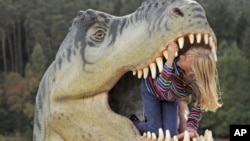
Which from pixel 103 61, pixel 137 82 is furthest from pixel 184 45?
pixel 137 82

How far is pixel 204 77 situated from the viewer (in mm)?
3725

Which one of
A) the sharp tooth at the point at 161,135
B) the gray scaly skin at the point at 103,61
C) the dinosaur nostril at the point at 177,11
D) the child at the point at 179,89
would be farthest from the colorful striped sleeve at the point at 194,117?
the dinosaur nostril at the point at 177,11

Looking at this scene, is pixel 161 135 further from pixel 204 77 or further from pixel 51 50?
pixel 51 50

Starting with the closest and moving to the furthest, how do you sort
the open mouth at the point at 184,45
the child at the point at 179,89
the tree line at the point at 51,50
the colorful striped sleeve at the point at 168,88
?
the open mouth at the point at 184,45 → the child at the point at 179,89 → the colorful striped sleeve at the point at 168,88 → the tree line at the point at 51,50

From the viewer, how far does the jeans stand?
399 centimetres

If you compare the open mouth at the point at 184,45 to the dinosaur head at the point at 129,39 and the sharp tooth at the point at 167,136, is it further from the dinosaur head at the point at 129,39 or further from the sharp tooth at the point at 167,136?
the sharp tooth at the point at 167,136

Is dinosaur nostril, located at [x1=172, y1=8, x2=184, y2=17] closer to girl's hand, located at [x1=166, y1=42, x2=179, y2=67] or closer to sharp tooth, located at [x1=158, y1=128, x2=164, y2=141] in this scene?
girl's hand, located at [x1=166, y1=42, x2=179, y2=67]

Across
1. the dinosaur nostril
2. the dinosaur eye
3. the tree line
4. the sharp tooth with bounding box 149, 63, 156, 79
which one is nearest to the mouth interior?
the sharp tooth with bounding box 149, 63, 156, 79

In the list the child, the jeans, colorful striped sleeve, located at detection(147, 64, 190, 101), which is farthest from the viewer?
the jeans

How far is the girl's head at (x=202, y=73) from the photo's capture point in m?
3.64

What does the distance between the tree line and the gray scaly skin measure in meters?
35.2

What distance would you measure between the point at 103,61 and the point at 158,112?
0.46 m

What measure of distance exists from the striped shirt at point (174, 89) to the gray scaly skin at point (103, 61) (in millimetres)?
186

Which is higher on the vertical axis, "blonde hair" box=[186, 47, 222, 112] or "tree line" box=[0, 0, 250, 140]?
"blonde hair" box=[186, 47, 222, 112]
